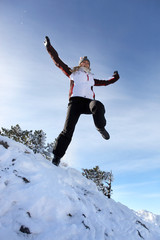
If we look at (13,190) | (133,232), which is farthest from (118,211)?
(13,190)

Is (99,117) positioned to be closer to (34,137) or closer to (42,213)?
(42,213)

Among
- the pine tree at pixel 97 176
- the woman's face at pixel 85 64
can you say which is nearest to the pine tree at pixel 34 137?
the pine tree at pixel 97 176

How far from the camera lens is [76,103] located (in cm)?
454

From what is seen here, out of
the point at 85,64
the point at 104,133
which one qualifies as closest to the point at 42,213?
the point at 104,133

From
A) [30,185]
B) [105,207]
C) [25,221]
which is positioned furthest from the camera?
[105,207]

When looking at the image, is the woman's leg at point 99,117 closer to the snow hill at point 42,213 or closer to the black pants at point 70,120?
the black pants at point 70,120

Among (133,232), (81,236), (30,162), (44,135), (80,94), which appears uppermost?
(44,135)

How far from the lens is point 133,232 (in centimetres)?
391

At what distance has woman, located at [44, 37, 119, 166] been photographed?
4.06 metres

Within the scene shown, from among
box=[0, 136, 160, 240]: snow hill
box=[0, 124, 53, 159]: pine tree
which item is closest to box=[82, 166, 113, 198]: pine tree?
box=[0, 124, 53, 159]: pine tree

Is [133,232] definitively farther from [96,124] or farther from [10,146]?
[10,146]

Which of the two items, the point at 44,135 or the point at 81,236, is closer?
the point at 81,236

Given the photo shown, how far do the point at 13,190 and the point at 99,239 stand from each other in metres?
1.53

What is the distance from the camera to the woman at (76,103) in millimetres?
4062
